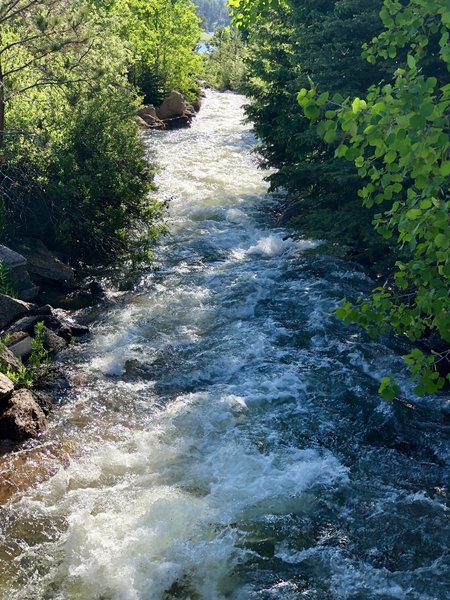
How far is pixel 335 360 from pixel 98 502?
14.5ft

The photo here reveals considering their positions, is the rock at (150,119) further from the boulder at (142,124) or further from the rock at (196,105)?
the rock at (196,105)

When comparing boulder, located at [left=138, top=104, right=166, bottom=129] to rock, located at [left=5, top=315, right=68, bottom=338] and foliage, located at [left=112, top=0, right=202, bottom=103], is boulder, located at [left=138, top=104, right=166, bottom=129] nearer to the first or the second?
foliage, located at [left=112, top=0, right=202, bottom=103]

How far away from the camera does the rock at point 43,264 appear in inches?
469

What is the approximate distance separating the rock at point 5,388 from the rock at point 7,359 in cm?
66

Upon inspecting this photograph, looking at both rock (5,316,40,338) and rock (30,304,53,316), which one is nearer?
rock (5,316,40,338)

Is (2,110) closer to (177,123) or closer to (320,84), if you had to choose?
(320,84)

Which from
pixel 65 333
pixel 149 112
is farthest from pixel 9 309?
pixel 149 112

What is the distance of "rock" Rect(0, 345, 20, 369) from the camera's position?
9023mm

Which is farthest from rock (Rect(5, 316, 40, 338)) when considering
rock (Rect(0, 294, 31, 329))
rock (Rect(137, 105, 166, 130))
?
rock (Rect(137, 105, 166, 130))

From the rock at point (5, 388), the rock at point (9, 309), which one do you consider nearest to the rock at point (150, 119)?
the rock at point (9, 309)

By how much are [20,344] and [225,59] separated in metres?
48.1

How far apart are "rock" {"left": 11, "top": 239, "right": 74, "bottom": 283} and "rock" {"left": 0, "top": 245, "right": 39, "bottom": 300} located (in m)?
0.43

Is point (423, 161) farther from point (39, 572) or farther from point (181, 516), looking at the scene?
point (39, 572)

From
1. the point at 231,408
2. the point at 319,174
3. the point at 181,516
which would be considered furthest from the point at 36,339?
the point at 319,174
